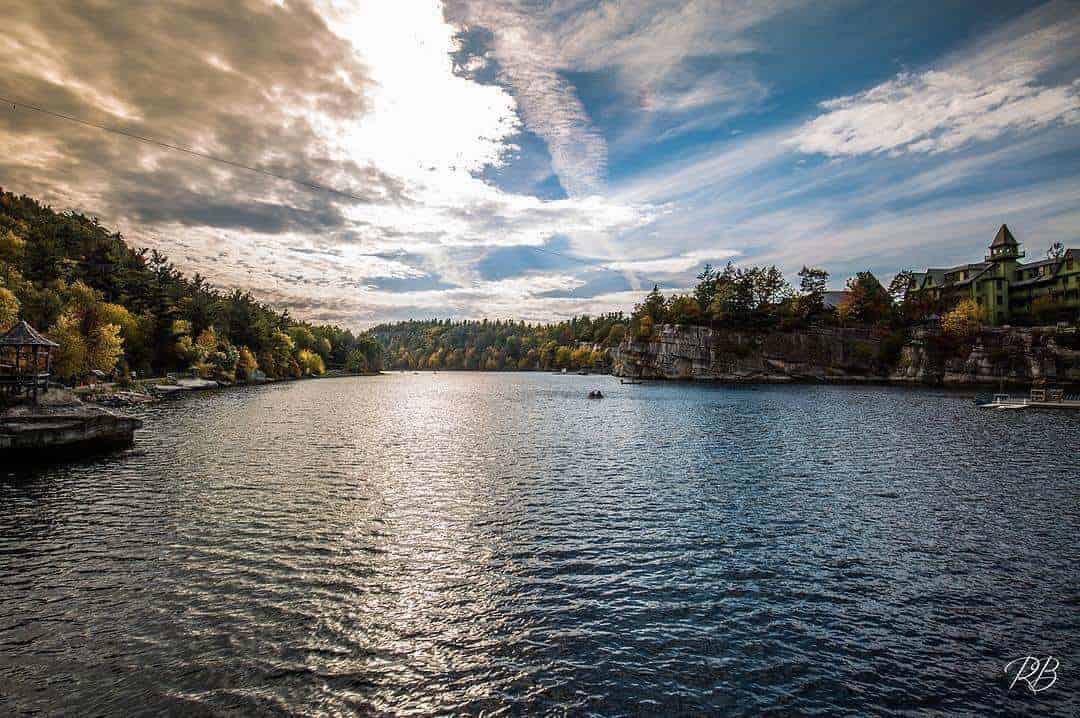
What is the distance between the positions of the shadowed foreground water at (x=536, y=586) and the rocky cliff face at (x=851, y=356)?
365 feet

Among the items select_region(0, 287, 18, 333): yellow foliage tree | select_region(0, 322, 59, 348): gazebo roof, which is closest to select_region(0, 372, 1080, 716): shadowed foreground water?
select_region(0, 322, 59, 348): gazebo roof

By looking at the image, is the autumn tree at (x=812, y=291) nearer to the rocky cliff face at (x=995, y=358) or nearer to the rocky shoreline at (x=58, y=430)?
the rocky cliff face at (x=995, y=358)

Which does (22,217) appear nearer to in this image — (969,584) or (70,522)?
(70,522)

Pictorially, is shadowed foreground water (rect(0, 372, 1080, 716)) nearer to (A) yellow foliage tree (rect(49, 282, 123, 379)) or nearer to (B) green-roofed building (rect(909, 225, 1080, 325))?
(A) yellow foliage tree (rect(49, 282, 123, 379))

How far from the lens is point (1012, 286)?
437ft

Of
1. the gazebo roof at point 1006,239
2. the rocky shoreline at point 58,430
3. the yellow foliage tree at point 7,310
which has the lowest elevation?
the rocky shoreline at point 58,430

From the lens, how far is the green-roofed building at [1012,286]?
118312 mm

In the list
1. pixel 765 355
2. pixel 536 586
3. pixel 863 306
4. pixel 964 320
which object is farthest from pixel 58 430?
pixel 863 306

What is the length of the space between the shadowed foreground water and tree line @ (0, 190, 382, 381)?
63.3 meters

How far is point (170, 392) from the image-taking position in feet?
311

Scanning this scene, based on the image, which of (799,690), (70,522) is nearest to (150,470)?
(70,522)

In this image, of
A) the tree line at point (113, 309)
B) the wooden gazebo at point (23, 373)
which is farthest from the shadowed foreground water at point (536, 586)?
the tree line at point (113, 309)

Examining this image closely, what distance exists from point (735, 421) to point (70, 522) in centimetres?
6201

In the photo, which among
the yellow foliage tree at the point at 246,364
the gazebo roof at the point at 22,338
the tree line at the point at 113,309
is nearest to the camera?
the gazebo roof at the point at 22,338
